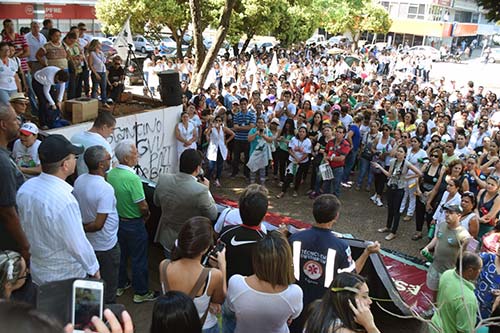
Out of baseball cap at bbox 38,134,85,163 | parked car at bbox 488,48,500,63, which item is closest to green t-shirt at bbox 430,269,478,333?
baseball cap at bbox 38,134,85,163

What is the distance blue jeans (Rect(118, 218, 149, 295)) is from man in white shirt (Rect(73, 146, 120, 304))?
0.54m

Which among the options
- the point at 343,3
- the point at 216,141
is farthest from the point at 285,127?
the point at 343,3

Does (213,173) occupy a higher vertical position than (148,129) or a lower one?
lower

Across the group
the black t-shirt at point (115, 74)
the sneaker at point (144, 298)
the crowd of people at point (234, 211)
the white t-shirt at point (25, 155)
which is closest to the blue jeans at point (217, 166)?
the crowd of people at point (234, 211)

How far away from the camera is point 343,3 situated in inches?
1642

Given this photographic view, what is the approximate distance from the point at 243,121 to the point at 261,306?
782 cm

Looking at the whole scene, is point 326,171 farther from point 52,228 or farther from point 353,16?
point 353,16

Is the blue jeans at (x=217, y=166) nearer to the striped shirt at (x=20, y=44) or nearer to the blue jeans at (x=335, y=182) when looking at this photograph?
the blue jeans at (x=335, y=182)

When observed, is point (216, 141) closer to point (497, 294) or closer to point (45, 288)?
point (497, 294)

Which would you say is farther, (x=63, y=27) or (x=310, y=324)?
(x=63, y=27)

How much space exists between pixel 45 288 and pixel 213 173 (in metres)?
8.16

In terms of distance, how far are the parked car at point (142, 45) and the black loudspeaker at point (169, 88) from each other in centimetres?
2270

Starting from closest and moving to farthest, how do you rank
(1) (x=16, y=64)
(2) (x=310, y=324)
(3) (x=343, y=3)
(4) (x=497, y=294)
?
(2) (x=310, y=324) < (4) (x=497, y=294) < (1) (x=16, y=64) < (3) (x=343, y=3)

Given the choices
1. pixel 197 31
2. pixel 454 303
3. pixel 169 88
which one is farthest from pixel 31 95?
pixel 454 303
